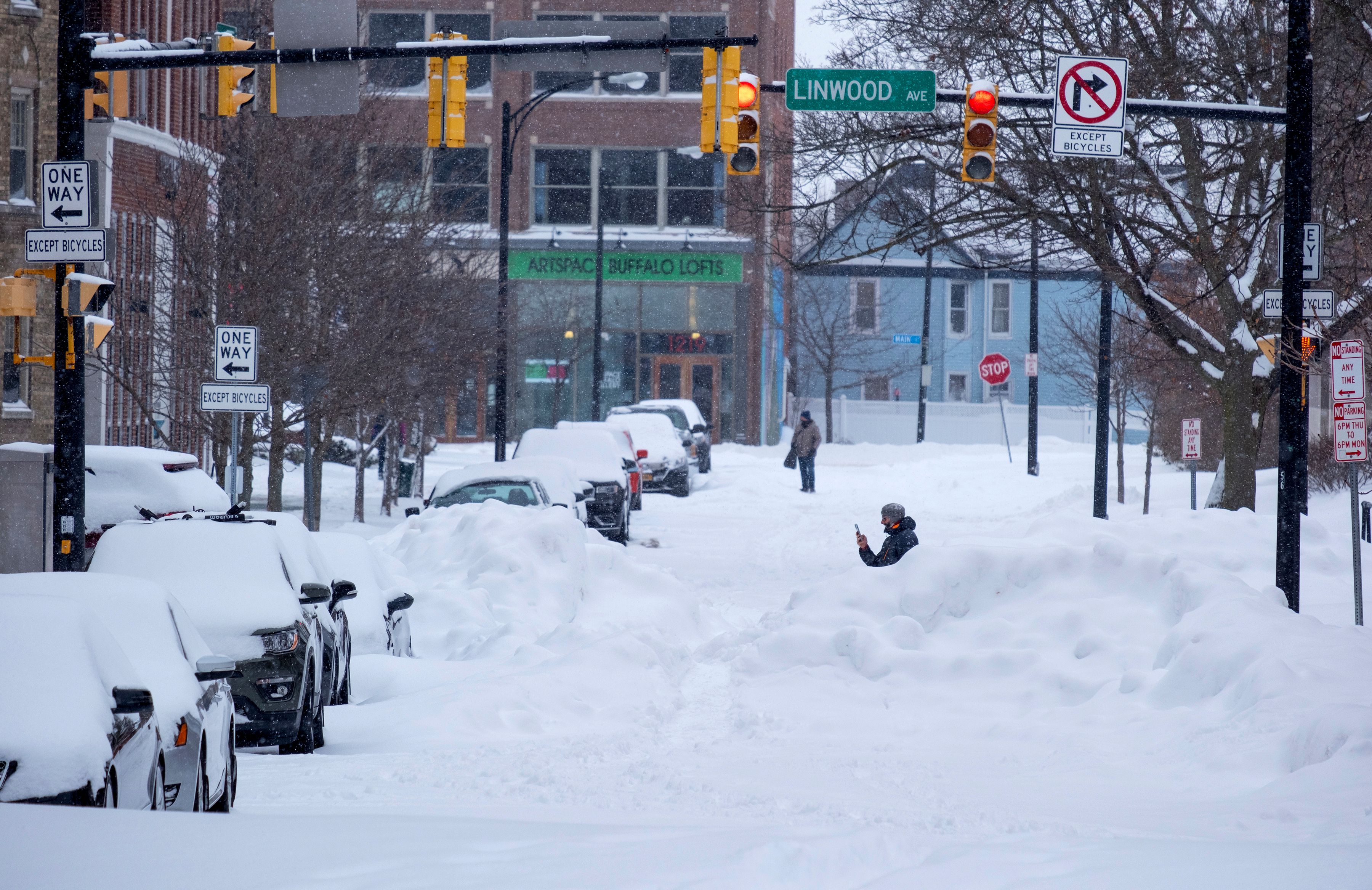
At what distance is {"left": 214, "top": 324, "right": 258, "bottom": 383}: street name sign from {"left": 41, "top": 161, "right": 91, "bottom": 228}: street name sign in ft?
8.07

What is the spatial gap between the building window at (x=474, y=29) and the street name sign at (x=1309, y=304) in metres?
36.9

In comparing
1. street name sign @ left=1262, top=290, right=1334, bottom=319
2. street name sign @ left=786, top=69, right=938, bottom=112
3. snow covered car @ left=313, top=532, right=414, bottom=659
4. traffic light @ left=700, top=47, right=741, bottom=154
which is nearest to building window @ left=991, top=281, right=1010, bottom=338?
street name sign @ left=1262, top=290, right=1334, bottom=319

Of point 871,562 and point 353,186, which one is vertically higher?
point 353,186

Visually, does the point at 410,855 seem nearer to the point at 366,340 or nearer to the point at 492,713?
the point at 492,713

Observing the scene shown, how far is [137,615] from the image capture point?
6848 mm

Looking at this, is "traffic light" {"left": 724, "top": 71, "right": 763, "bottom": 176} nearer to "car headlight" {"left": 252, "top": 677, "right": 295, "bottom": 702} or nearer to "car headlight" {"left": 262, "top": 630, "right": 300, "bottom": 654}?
"car headlight" {"left": 262, "top": 630, "right": 300, "bottom": 654}

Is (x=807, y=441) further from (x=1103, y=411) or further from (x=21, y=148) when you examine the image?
(x=21, y=148)

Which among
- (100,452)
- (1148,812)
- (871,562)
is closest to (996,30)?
(871,562)

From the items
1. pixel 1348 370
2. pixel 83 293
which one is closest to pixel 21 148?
pixel 83 293

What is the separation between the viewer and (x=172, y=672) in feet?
22.0

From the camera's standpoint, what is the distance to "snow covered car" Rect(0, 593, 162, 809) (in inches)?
208

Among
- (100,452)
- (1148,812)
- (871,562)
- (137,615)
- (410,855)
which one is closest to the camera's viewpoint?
(410,855)

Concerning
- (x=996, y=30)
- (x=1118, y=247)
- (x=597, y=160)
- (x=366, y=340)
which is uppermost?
(x=597, y=160)

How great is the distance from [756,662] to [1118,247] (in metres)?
12.4
